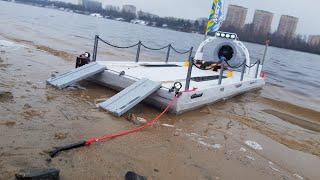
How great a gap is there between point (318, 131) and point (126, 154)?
6951mm

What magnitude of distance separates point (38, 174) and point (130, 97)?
416 cm

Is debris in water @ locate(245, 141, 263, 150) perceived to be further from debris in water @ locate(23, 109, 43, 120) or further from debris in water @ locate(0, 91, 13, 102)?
debris in water @ locate(0, 91, 13, 102)

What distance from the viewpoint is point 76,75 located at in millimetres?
9516

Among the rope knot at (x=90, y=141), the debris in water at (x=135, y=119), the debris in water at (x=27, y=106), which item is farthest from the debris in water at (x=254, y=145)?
the debris in water at (x=27, y=106)

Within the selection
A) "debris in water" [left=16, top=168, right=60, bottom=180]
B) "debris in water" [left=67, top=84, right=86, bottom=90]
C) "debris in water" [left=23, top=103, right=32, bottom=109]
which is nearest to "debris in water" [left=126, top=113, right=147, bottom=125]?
"debris in water" [left=23, top=103, right=32, bottom=109]

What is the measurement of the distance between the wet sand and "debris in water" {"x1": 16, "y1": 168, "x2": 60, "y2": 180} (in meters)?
0.27

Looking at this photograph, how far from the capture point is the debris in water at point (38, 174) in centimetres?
416

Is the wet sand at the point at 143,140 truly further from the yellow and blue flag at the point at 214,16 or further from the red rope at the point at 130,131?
the yellow and blue flag at the point at 214,16

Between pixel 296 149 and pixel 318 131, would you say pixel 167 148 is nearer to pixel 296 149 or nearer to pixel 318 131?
pixel 296 149

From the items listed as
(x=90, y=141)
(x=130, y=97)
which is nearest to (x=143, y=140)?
(x=90, y=141)

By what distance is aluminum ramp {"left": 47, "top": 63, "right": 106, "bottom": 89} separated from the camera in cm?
925

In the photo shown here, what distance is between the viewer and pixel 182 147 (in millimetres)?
6605

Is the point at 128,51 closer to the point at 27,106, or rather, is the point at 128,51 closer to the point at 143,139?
the point at 27,106

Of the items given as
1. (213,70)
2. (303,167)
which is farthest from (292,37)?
(303,167)
